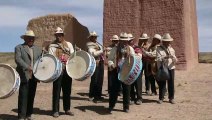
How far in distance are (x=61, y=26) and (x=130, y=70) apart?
15080 millimetres

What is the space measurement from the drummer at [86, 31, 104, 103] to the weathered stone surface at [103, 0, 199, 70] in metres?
5.92

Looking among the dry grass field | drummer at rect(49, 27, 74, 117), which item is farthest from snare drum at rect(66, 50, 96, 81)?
the dry grass field

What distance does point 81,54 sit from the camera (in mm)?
9406

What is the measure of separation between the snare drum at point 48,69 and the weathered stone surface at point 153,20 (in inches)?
334

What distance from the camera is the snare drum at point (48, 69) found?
29.1ft

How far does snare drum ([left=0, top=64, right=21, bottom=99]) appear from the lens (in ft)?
27.7

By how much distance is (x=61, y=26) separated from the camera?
78.1ft

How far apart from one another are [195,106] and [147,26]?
7.16 m

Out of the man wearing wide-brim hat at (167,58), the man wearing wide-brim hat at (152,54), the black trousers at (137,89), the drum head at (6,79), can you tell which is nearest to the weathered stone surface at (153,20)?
the man wearing wide-brim hat at (152,54)

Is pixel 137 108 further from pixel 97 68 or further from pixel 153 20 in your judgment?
pixel 153 20

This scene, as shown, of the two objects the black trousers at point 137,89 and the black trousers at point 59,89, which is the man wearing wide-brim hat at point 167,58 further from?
the black trousers at point 59,89

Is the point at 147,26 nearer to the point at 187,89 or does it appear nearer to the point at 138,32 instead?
the point at 138,32

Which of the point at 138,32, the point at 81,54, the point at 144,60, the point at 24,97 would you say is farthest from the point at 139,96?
the point at 138,32

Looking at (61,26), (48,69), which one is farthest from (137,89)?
(61,26)
